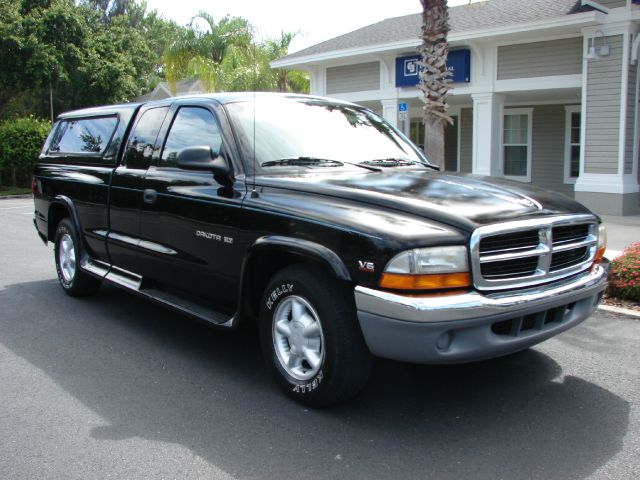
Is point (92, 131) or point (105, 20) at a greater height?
point (105, 20)

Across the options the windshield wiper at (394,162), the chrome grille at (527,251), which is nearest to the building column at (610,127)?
the windshield wiper at (394,162)

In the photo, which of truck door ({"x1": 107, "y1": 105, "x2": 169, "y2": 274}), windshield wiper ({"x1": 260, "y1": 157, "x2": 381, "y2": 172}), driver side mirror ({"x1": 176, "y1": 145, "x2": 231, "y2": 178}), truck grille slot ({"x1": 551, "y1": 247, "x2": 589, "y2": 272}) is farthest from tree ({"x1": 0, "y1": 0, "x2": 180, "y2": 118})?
truck grille slot ({"x1": 551, "y1": 247, "x2": 589, "y2": 272})

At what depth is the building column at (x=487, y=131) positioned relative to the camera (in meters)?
15.8

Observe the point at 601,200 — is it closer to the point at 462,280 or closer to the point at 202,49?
the point at 462,280

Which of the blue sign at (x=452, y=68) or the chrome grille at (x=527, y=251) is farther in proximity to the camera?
the blue sign at (x=452, y=68)

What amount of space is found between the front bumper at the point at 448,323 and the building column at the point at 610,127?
10.8m

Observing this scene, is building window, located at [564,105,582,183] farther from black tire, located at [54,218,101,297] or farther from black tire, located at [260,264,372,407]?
black tire, located at [260,264,372,407]

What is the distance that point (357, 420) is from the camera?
3.89 meters

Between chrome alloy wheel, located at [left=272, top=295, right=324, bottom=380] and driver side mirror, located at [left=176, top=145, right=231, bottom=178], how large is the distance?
106 centimetres

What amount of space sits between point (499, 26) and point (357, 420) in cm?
1282

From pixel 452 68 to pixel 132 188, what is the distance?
12336 millimetres

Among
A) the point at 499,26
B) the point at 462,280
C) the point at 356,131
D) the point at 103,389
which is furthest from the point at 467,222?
the point at 499,26

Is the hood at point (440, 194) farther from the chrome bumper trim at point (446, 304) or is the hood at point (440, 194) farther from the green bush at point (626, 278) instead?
the green bush at point (626, 278)

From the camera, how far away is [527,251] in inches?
148
